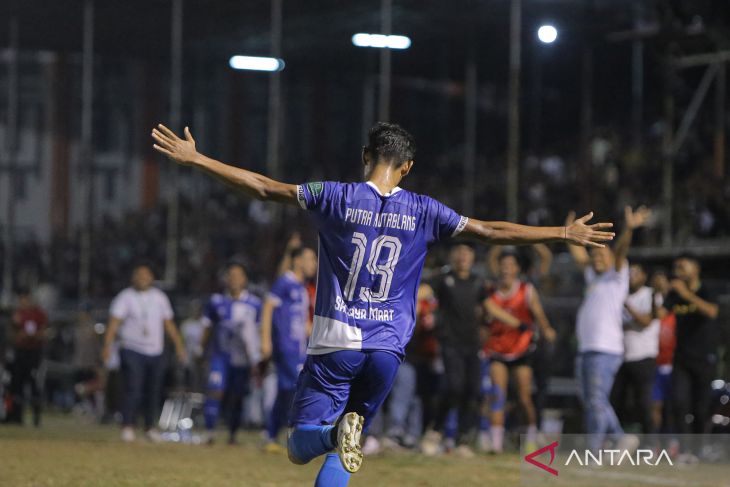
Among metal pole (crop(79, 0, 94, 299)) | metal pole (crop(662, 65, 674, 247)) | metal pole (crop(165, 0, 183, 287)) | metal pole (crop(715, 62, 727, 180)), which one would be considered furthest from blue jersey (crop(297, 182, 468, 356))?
metal pole (crop(79, 0, 94, 299))

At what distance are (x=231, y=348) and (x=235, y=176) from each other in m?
9.36

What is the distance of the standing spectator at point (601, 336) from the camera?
529 inches

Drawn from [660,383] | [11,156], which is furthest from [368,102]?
[660,383]

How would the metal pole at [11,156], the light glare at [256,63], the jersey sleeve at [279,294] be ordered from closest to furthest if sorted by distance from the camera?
the jersey sleeve at [279,294] < the light glare at [256,63] < the metal pole at [11,156]

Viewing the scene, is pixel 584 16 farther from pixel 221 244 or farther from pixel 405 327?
pixel 405 327

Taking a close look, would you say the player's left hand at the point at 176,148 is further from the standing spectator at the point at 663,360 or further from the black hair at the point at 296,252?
the standing spectator at the point at 663,360

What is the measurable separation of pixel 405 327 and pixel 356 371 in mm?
357

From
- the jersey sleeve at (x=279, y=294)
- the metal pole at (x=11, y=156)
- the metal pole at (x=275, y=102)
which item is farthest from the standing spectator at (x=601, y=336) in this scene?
the metal pole at (x=11, y=156)

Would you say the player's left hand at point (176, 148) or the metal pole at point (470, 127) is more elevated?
the metal pole at point (470, 127)

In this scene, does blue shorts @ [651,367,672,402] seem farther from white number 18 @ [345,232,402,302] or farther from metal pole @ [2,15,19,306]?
metal pole @ [2,15,19,306]

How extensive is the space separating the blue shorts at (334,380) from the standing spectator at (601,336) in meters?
6.47

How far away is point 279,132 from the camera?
28141 mm

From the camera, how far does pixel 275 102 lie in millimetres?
28000

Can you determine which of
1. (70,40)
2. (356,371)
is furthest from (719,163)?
(356,371)
